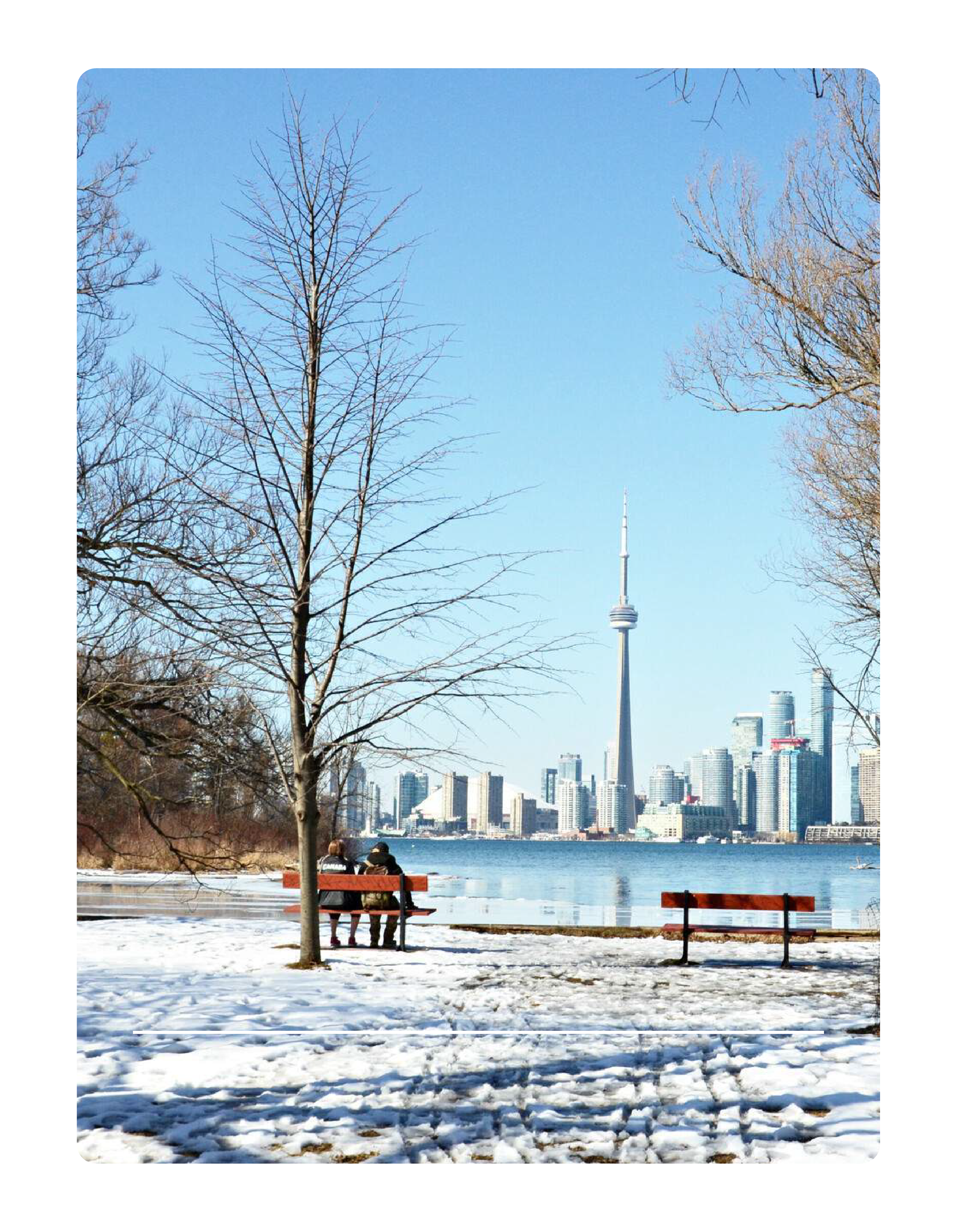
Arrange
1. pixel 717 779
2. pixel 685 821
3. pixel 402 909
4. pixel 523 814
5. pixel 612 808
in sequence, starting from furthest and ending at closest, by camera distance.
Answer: pixel 685 821 → pixel 612 808 → pixel 717 779 → pixel 523 814 → pixel 402 909

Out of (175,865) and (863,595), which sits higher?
(863,595)

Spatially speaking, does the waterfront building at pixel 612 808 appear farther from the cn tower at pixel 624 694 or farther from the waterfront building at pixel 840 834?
the waterfront building at pixel 840 834

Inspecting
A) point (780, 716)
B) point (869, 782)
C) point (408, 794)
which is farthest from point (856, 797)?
point (408, 794)

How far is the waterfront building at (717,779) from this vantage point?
10859 mm

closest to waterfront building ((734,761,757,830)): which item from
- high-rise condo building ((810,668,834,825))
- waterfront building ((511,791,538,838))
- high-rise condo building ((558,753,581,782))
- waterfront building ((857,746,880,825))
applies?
high-rise condo building ((810,668,834,825))

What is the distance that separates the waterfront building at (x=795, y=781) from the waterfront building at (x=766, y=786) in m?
0.04

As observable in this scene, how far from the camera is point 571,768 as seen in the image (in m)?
11.4

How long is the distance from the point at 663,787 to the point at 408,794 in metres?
5.72

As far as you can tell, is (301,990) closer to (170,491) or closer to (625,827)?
(170,491)

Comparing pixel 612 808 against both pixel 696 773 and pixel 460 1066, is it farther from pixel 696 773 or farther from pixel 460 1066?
pixel 460 1066

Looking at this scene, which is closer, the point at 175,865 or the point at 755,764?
the point at 175,865

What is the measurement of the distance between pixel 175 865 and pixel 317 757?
1.86m
